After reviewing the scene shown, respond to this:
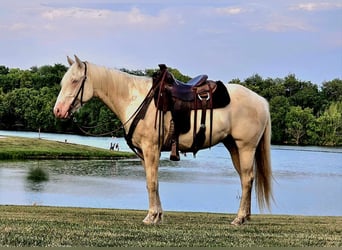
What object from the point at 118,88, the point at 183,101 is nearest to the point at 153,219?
the point at 183,101

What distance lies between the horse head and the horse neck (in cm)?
17

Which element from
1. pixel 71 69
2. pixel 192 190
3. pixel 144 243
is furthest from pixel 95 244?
pixel 192 190

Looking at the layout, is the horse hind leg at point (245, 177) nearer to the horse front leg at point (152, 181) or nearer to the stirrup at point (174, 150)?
the stirrup at point (174, 150)

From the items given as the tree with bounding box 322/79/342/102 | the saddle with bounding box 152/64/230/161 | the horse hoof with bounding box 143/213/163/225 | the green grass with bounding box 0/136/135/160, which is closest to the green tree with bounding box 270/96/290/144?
the tree with bounding box 322/79/342/102

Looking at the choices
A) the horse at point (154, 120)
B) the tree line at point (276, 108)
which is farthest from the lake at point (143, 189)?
the tree line at point (276, 108)

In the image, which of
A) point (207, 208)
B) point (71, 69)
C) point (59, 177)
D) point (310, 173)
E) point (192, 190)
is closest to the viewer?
point (71, 69)

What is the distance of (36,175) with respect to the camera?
109 ft

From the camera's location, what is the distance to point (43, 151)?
4956 centimetres

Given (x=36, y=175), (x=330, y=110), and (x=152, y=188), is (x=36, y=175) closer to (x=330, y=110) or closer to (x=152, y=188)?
(x=152, y=188)

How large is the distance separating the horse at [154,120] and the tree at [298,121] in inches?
3407

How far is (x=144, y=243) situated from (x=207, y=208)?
54.6ft

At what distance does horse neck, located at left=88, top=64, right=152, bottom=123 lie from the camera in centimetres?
773

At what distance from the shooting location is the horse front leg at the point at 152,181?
748cm

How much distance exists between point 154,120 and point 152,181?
85 cm
